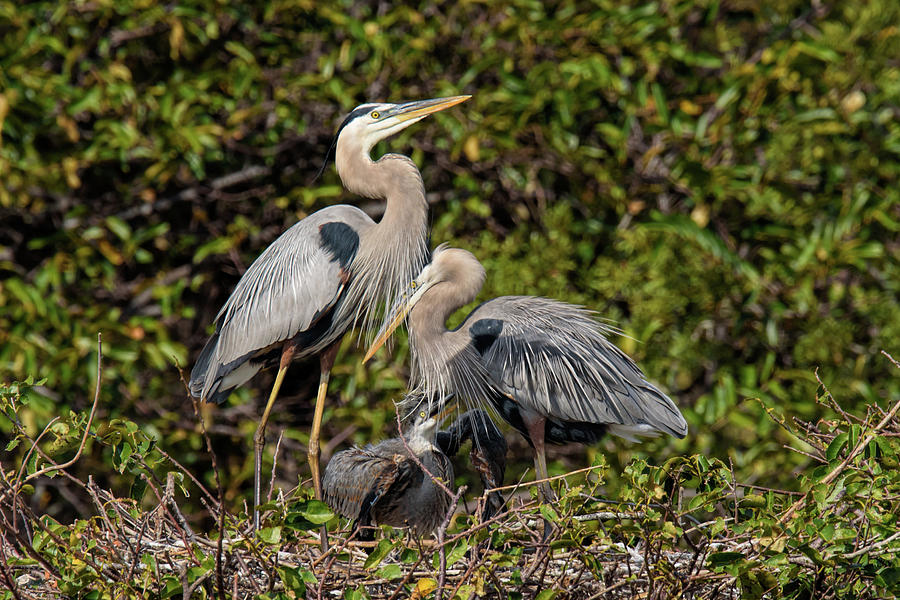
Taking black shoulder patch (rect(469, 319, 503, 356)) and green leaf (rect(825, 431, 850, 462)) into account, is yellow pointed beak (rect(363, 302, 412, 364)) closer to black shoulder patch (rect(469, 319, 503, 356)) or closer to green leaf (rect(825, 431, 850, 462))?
black shoulder patch (rect(469, 319, 503, 356))

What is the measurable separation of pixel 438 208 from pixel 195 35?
139 centimetres

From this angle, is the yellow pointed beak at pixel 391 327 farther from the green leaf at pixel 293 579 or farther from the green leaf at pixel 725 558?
the green leaf at pixel 725 558

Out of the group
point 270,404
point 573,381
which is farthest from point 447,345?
point 270,404

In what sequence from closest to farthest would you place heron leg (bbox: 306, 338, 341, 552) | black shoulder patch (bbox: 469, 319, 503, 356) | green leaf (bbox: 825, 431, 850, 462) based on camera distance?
green leaf (bbox: 825, 431, 850, 462) → black shoulder patch (bbox: 469, 319, 503, 356) → heron leg (bbox: 306, 338, 341, 552)

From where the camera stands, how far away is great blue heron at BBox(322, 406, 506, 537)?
3.33 meters

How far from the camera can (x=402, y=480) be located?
3.38 m

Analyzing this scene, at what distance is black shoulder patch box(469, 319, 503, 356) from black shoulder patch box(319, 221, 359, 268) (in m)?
0.51

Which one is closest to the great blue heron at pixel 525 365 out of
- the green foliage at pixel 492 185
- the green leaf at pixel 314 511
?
the green foliage at pixel 492 185

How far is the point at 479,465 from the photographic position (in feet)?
10.6

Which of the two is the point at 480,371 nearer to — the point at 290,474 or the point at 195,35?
the point at 290,474

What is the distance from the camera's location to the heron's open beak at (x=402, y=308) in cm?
369

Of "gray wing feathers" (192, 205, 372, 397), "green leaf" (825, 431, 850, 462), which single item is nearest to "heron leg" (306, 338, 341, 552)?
"gray wing feathers" (192, 205, 372, 397)

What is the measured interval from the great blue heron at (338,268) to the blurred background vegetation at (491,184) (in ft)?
2.46

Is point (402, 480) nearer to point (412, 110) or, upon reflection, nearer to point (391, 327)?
point (391, 327)
